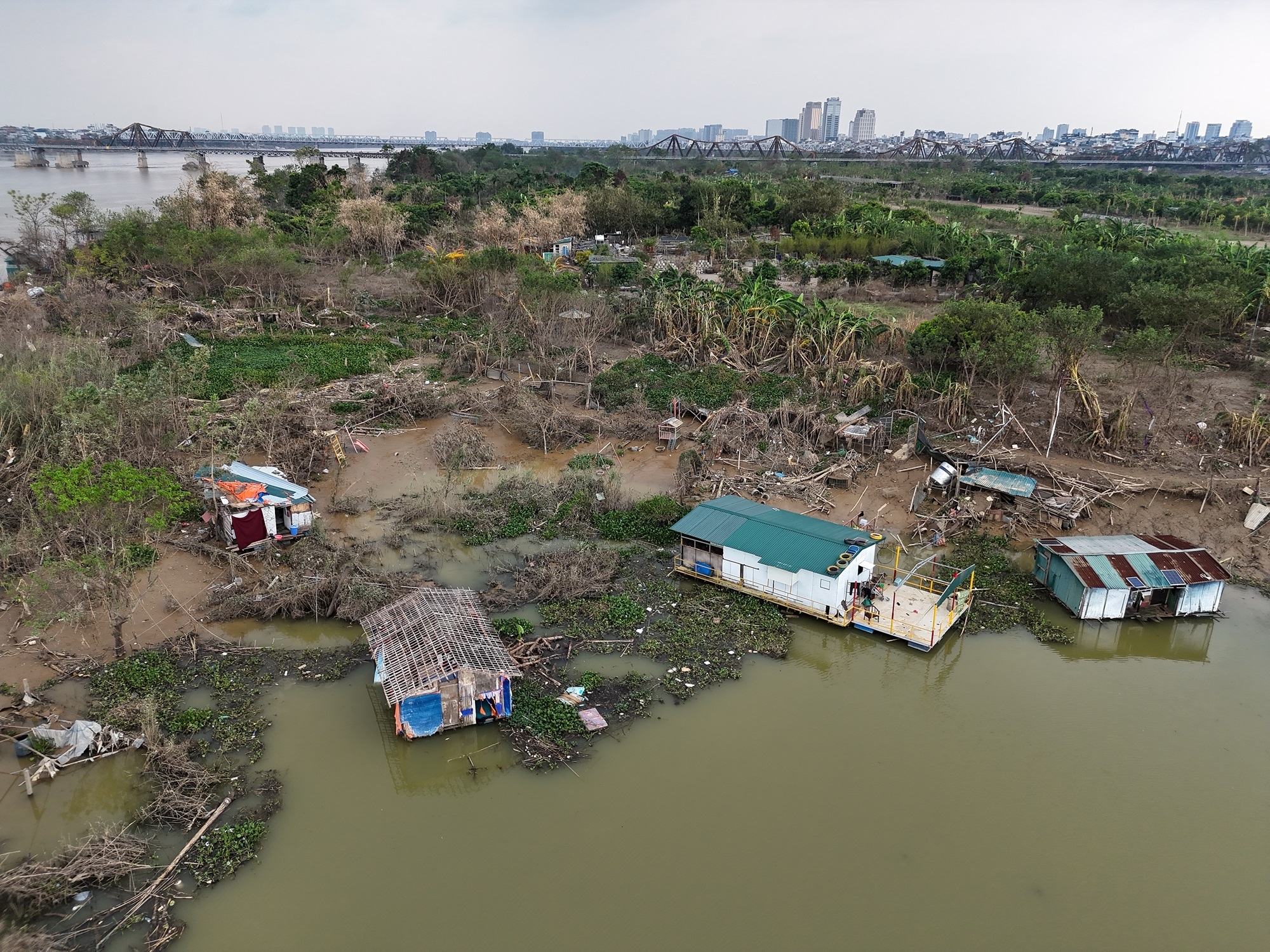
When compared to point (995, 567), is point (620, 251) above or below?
above


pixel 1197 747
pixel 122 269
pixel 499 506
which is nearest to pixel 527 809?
pixel 499 506

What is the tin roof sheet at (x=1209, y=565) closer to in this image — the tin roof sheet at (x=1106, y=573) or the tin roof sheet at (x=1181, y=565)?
the tin roof sheet at (x=1181, y=565)

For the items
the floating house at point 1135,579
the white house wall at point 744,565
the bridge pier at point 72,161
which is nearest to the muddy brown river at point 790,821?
the floating house at point 1135,579

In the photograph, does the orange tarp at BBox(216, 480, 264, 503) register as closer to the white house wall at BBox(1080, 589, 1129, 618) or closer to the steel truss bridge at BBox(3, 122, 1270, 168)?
the white house wall at BBox(1080, 589, 1129, 618)

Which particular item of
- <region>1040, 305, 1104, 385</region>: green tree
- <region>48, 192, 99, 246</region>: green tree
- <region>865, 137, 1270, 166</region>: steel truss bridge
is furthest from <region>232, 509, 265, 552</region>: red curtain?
<region>865, 137, 1270, 166</region>: steel truss bridge

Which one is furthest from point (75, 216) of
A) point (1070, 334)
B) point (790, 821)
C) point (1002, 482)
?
point (790, 821)

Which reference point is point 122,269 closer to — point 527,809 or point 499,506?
point 499,506
